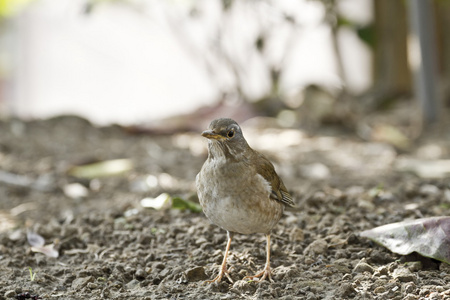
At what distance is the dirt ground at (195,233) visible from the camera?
321 cm

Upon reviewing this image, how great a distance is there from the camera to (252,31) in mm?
10062

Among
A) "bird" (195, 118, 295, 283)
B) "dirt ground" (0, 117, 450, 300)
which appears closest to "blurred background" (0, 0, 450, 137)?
"dirt ground" (0, 117, 450, 300)

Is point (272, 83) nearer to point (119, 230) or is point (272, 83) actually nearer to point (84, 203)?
point (84, 203)

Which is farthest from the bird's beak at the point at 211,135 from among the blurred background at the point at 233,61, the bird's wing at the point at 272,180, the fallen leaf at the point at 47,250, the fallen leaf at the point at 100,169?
the blurred background at the point at 233,61

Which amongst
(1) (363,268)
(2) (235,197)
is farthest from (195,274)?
(1) (363,268)

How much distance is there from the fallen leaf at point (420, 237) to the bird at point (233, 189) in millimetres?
676

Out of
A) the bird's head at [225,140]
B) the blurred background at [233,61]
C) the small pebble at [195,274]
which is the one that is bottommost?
the small pebble at [195,274]

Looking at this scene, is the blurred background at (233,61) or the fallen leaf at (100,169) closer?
the fallen leaf at (100,169)

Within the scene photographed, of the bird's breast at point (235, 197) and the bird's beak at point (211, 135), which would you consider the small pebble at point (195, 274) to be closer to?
the bird's breast at point (235, 197)

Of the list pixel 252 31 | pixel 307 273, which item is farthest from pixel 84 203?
pixel 252 31

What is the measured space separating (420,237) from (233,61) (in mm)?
6374

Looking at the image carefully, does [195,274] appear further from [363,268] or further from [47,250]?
[47,250]

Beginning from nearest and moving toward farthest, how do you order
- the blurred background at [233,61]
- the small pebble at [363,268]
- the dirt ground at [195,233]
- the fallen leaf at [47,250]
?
the dirt ground at [195,233] < the small pebble at [363,268] < the fallen leaf at [47,250] < the blurred background at [233,61]

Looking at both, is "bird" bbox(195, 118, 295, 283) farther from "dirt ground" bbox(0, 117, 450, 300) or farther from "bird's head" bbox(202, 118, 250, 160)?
"dirt ground" bbox(0, 117, 450, 300)
